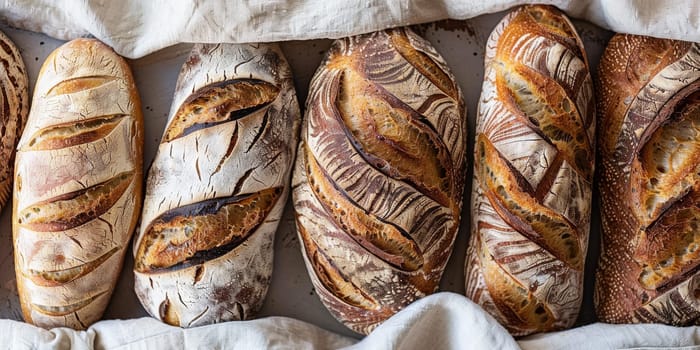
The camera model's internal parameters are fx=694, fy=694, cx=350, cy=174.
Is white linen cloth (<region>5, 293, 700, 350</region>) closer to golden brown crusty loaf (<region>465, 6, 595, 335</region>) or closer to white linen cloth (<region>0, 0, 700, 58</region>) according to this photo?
golden brown crusty loaf (<region>465, 6, 595, 335</region>)

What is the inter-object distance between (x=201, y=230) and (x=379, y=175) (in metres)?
0.34

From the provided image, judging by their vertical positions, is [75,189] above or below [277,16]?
below

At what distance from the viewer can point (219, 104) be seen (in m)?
1.29

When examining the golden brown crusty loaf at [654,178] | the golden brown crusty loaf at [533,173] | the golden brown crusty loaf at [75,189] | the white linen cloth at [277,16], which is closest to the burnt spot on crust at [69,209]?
the golden brown crusty loaf at [75,189]

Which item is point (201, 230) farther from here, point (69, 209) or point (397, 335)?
point (397, 335)

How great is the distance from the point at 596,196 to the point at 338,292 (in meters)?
0.56

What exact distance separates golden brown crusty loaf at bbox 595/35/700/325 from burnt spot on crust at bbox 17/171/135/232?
974mm

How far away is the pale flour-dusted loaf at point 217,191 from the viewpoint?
129cm

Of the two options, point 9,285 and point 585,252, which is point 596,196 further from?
point 9,285

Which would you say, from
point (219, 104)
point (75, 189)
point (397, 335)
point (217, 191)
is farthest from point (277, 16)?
point (397, 335)

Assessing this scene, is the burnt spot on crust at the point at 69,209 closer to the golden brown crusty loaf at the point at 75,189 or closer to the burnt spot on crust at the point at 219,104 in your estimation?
the golden brown crusty loaf at the point at 75,189

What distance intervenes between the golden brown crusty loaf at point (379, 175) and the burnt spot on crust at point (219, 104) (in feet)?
0.36

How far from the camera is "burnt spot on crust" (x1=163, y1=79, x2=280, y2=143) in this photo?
1294mm

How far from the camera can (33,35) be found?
1.44m
